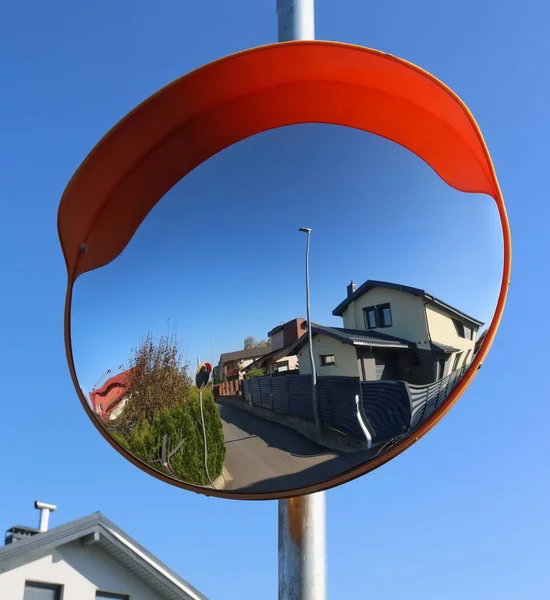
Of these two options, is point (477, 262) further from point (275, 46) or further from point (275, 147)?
point (275, 46)

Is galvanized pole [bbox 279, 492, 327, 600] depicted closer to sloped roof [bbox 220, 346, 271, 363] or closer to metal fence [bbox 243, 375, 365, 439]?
metal fence [bbox 243, 375, 365, 439]

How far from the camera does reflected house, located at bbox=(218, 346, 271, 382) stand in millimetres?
1771

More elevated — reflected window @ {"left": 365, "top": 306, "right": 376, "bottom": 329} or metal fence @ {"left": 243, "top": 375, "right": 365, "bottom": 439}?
reflected window @ {"left": 365, "top": 306, "right": 376, "bottom": 329}

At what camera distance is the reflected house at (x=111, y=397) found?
1.89 m

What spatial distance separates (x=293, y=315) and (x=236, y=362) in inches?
7.8

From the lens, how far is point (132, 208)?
205cm

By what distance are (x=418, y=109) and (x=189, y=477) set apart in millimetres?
1177

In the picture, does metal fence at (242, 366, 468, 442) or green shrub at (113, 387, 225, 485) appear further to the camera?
green shrub at (113, 387, 225, 485)

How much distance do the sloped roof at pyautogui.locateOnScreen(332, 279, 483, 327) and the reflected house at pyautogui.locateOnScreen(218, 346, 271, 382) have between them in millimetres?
256

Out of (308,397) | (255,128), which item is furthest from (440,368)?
(255,128)

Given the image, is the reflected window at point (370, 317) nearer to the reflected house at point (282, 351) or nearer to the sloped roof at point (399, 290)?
the sloped roof at point (399, 290)

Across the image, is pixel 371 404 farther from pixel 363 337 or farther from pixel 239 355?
pixel 239 355

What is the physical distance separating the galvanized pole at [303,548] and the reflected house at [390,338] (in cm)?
9

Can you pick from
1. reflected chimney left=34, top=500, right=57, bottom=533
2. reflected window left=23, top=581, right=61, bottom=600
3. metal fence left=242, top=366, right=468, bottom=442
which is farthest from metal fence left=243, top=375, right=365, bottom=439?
reflected chimney left=34, top=500, right=57, bottom=533
